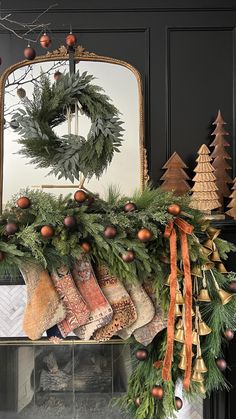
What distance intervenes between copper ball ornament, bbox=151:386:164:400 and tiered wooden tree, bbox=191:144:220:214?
75 centimetres

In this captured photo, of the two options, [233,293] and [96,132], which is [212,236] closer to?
[233,293]

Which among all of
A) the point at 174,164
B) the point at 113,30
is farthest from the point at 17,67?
the point at 174,164

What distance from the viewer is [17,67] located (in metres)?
2.14

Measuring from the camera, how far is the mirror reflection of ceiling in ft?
6.87

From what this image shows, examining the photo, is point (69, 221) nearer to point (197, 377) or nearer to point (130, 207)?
point (130, 207)

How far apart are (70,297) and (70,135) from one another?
621 mm

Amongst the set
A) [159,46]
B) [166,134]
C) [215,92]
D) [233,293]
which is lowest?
[233,293]

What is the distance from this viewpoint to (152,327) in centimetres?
180

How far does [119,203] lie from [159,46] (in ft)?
2.99

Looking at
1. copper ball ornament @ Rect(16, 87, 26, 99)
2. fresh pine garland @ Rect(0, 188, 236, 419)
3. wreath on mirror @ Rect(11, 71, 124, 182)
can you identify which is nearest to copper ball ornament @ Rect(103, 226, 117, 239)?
fresh pine garland @ Rect(0, 188, 236, 419)

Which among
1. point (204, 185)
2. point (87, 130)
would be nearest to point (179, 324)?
point (204, 185)

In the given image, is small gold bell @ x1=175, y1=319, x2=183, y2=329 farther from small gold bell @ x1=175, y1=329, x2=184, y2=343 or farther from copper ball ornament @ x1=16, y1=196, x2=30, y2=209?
copper ball ornament @ x1=16, y1=196, x2=30, y2=209

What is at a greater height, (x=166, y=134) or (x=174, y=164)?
(x=166, y=134)

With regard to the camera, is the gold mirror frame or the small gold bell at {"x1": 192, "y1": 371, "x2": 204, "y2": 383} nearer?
the small gold bell at {"x1": 192, "y1": 371, "x2": 204, "y2": 383}
